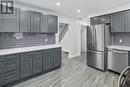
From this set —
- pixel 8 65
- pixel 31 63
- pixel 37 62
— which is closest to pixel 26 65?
pixel 31 63

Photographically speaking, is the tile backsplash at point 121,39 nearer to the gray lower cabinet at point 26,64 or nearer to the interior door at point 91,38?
the interior door at point 91,38

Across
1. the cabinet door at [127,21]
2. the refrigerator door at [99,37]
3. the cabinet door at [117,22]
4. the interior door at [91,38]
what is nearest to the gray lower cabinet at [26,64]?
the interior door at [91,38]

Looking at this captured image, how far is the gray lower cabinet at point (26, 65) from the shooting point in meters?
3.09

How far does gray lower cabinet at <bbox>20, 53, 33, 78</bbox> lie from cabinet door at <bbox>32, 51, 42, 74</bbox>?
0.13 meters

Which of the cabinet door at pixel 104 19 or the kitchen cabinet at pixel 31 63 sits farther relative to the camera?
the cabinet door at pixel 104 19

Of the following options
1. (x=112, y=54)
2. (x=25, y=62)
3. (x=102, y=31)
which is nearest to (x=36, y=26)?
(x=25, y=62)

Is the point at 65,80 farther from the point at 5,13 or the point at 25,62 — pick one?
the point at 5,13

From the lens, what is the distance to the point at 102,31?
13.1 ft

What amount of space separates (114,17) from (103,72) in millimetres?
2200

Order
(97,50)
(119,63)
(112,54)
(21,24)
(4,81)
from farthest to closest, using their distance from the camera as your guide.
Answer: (97,50) → (112,54) → (119,63) → (21,24) → (4,81)

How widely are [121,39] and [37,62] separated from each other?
3378mm

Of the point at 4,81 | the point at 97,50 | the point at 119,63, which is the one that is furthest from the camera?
the point at 97,50

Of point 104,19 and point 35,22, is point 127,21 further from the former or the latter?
point 35,22

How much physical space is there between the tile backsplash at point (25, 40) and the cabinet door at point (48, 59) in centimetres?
68
